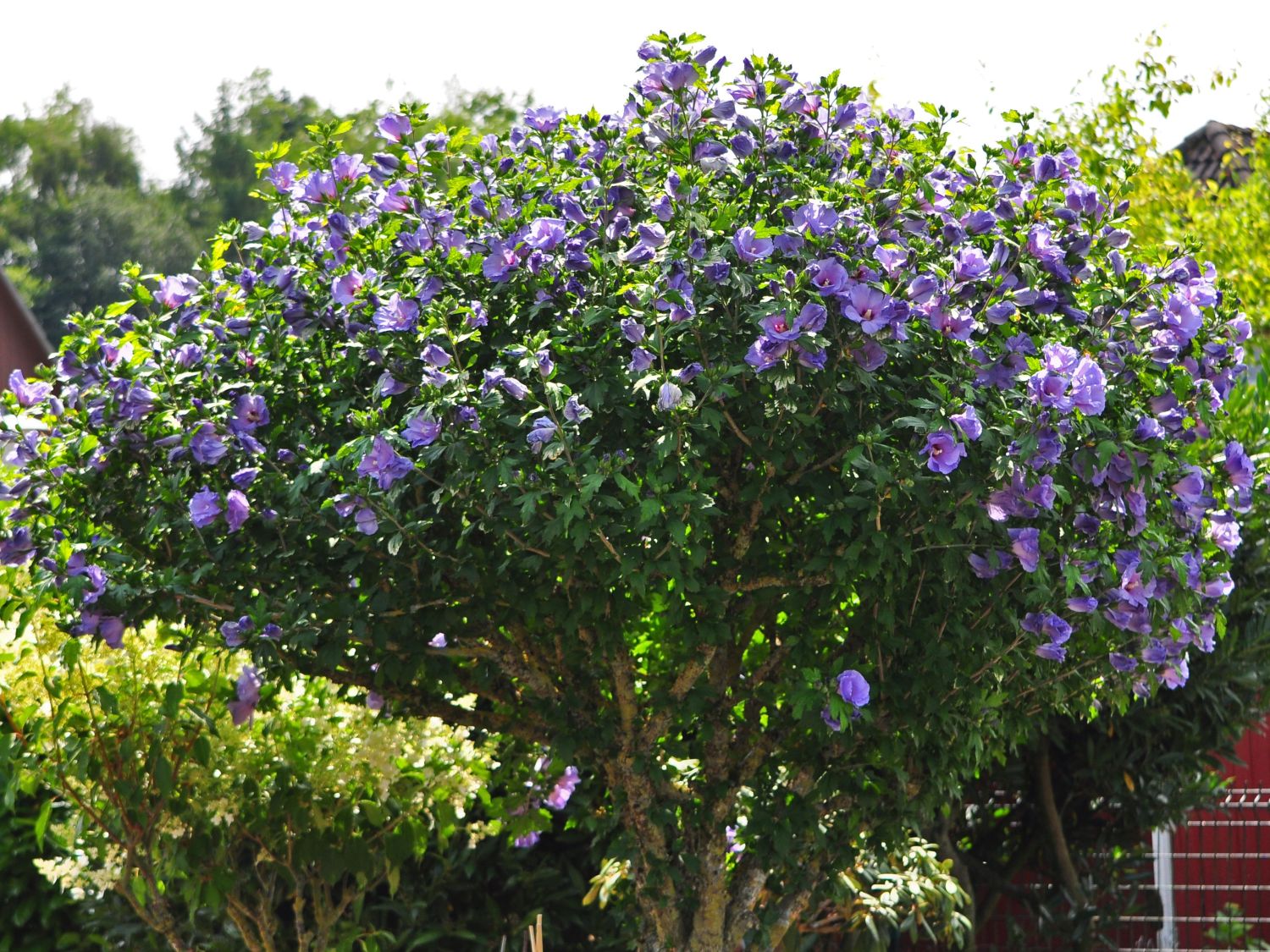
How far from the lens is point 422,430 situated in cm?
295

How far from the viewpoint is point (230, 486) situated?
11.1ft

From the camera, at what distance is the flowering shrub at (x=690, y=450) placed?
9.75ft

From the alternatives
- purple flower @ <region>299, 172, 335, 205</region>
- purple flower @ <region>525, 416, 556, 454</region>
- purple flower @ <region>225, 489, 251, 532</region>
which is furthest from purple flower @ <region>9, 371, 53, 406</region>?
purple flower @ <region>525, 416, 556, 454</region>

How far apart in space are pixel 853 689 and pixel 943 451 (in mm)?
640

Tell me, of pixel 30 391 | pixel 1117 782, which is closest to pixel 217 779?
pixel 30 391

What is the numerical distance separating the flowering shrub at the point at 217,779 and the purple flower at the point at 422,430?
122 centimetres

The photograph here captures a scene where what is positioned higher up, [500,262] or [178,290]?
[178,290]

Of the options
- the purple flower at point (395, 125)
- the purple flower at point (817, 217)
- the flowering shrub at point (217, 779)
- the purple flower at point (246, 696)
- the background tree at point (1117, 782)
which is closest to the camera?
the purple flower at point (817, 217)

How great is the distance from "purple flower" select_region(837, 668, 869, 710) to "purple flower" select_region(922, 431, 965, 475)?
578 mm

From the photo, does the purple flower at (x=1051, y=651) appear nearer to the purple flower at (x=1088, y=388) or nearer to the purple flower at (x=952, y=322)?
the purple flower at (x=1088, y=388)

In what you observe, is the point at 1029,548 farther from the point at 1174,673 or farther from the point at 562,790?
the point at 562,790

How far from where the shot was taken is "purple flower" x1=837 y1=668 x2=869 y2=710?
10.5ft

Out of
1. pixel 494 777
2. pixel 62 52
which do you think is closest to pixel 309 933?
pixel 494 777

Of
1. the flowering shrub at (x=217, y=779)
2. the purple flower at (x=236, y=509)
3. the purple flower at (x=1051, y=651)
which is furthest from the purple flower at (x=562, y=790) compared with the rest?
the purple flower at (x=1051, y=651)
